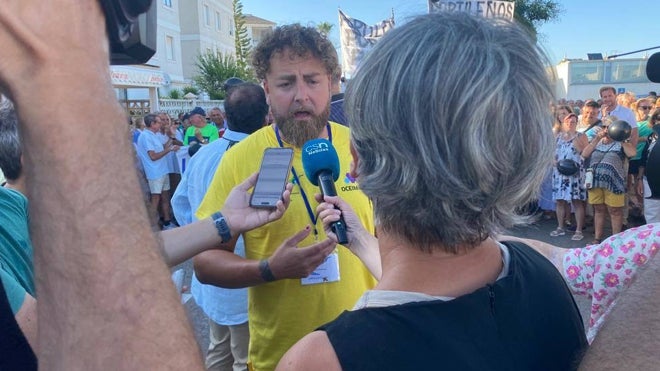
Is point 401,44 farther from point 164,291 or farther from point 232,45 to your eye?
point 232,45

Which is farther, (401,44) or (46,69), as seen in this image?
(401,44)

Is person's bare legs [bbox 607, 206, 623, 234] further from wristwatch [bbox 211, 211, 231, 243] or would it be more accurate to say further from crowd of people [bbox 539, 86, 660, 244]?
wristwatch [bbox 211, 211, 231, 243]

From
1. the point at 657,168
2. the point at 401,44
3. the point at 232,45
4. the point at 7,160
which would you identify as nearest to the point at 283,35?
the point at 7,160

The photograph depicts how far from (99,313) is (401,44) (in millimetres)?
732

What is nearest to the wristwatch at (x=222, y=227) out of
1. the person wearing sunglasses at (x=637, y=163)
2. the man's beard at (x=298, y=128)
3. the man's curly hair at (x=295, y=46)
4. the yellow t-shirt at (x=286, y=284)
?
the yellow t-shirt at (x=286, y=284)

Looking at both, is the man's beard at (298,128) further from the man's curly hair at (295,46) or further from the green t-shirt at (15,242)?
the green t-shirt at (15,242)

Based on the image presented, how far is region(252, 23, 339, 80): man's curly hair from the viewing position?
7.97 feet

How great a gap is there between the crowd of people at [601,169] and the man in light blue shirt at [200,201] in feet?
14.7

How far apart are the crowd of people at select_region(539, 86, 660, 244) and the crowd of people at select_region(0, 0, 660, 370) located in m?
4.78

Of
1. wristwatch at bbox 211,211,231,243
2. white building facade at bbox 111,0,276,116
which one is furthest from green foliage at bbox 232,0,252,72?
wristwatch at bbox 211,211,231,243

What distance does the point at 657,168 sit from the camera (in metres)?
1.91

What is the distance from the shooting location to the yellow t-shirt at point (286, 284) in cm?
199

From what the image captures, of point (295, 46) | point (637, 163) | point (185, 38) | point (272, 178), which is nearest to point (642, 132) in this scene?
point (637, 163)

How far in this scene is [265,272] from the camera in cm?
191
